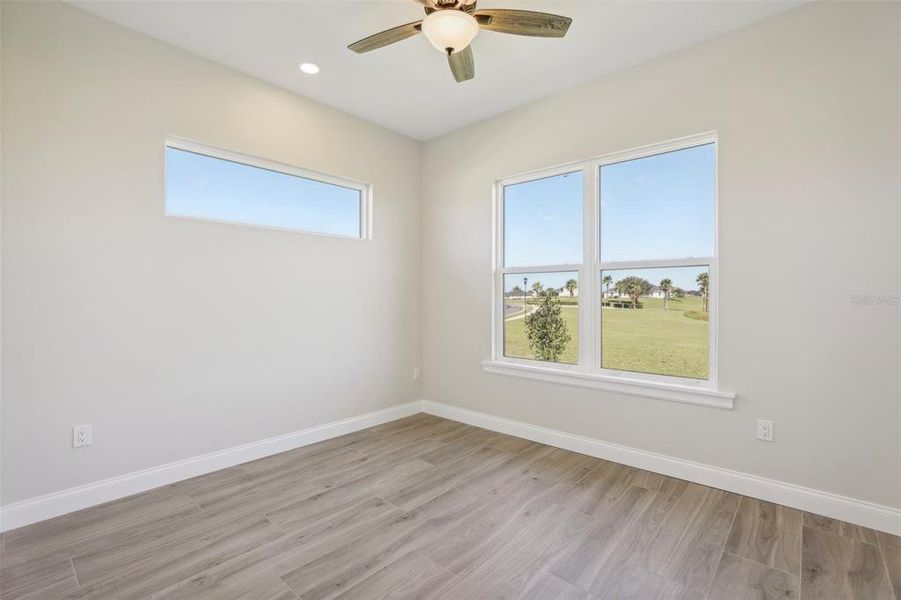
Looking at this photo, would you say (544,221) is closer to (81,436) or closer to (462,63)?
(462,63)

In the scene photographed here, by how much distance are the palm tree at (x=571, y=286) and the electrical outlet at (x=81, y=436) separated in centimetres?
341

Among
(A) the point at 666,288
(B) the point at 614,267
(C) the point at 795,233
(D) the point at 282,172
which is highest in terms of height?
(D) the point at 282,172

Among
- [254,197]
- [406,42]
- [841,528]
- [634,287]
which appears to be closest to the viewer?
[841,528]

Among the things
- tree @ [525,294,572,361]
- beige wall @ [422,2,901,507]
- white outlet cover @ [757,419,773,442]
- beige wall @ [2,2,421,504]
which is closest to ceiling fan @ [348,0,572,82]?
beige wall @ [422,2,901,507]

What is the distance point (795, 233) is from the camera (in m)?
2.37

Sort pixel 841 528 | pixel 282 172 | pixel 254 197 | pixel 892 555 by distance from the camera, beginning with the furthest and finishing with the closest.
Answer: pixel 282 172 → pixel 254 197 → pixel 841 528 → pixel 892 555

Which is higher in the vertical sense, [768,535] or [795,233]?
[795,233]

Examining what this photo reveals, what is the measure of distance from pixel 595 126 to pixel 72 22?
3.42 m

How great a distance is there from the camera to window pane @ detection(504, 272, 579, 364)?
135 inches

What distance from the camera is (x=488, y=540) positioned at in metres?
2.07

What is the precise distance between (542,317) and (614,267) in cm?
78

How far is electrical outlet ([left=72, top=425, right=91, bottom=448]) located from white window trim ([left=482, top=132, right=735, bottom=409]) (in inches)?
113

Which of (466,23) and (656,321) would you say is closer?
(466,23)

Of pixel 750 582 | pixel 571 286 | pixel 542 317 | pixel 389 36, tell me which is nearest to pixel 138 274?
pixel 389 36
